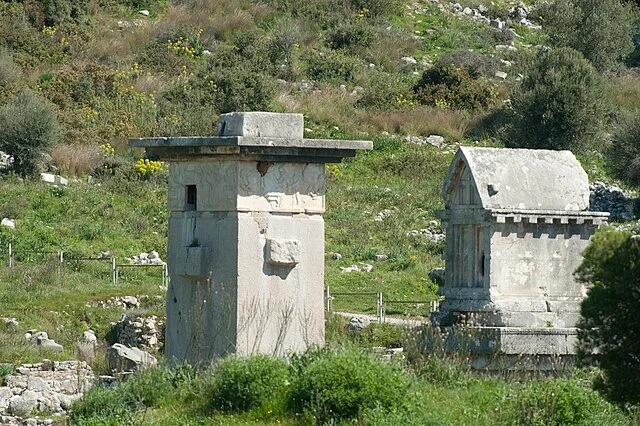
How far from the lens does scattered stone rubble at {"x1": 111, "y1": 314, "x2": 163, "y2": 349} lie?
2525 centimetres

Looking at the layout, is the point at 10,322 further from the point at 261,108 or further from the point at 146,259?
the point at 261,108

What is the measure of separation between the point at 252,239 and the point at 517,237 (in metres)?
6.17

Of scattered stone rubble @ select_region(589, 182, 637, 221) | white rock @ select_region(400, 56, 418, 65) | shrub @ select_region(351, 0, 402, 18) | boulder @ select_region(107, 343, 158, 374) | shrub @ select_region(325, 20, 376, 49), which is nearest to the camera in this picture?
boulder @ select_region(107, 343, 158, 374)

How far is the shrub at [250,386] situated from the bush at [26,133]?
20.4 m

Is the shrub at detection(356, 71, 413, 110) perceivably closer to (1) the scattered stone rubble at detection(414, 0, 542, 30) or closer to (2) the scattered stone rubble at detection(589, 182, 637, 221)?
(2) the scattered stone rubble at detection(589, 182, 637, 221)

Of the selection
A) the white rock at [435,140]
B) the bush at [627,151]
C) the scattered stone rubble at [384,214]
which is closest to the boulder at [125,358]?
the scattered stone rubble at [384,214]

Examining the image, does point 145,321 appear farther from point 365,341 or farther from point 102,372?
point 102,372

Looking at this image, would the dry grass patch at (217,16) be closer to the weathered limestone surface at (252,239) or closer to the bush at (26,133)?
the bush at (26,133)

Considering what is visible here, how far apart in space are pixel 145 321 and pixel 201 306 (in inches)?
427

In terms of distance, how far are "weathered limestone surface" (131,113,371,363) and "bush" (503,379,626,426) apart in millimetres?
2413

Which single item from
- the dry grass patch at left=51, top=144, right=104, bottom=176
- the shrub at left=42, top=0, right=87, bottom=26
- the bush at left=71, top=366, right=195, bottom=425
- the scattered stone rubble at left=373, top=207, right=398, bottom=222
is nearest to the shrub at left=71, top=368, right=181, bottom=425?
the bush at left=71, top=366, right=195, bottom=425

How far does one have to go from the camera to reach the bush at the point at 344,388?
1312 centimetres

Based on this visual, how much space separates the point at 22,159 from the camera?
3316cm

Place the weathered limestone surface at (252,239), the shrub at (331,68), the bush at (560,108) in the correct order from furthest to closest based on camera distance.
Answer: the shrub at (331,68), the bush at (560,108), the weathered limestone surface at (252,239)
